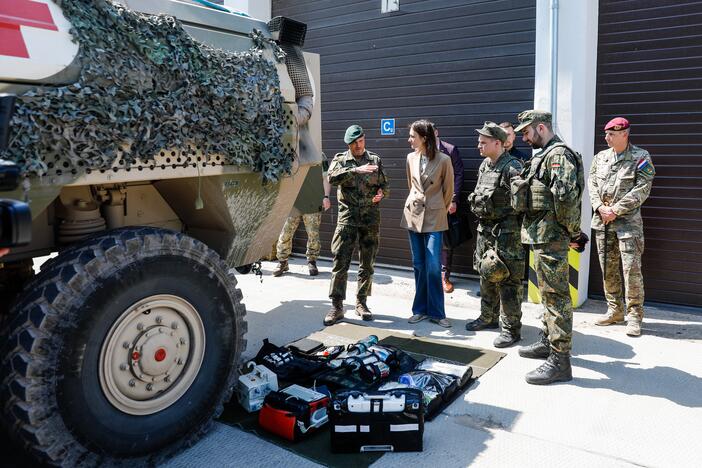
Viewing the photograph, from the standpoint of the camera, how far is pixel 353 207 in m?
5.68

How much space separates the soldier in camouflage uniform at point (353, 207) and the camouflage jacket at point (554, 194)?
1754 mm

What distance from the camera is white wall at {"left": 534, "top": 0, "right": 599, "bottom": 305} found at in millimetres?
5684

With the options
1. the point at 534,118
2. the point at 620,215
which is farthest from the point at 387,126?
the point at 534,118

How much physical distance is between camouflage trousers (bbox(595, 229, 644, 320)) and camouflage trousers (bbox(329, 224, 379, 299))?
7.10 feet

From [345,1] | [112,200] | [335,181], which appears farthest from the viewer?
[345,1]

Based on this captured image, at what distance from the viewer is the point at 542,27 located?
19.3 ft

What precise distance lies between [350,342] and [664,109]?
12.6ft

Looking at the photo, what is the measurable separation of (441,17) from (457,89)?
0.90 metres

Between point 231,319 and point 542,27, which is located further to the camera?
point 542,27

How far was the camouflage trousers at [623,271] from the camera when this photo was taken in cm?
520

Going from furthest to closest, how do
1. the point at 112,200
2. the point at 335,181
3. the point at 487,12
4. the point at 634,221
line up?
1. the point at 487,12
2. the point at 335,181
3. the point at 634,221
4. the point at 112,200

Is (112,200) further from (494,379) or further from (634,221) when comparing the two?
(634,221)

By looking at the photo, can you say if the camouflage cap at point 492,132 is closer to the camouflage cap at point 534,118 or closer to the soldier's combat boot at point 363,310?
the camouflage cap at point 534,118

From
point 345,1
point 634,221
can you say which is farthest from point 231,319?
point 345,1
